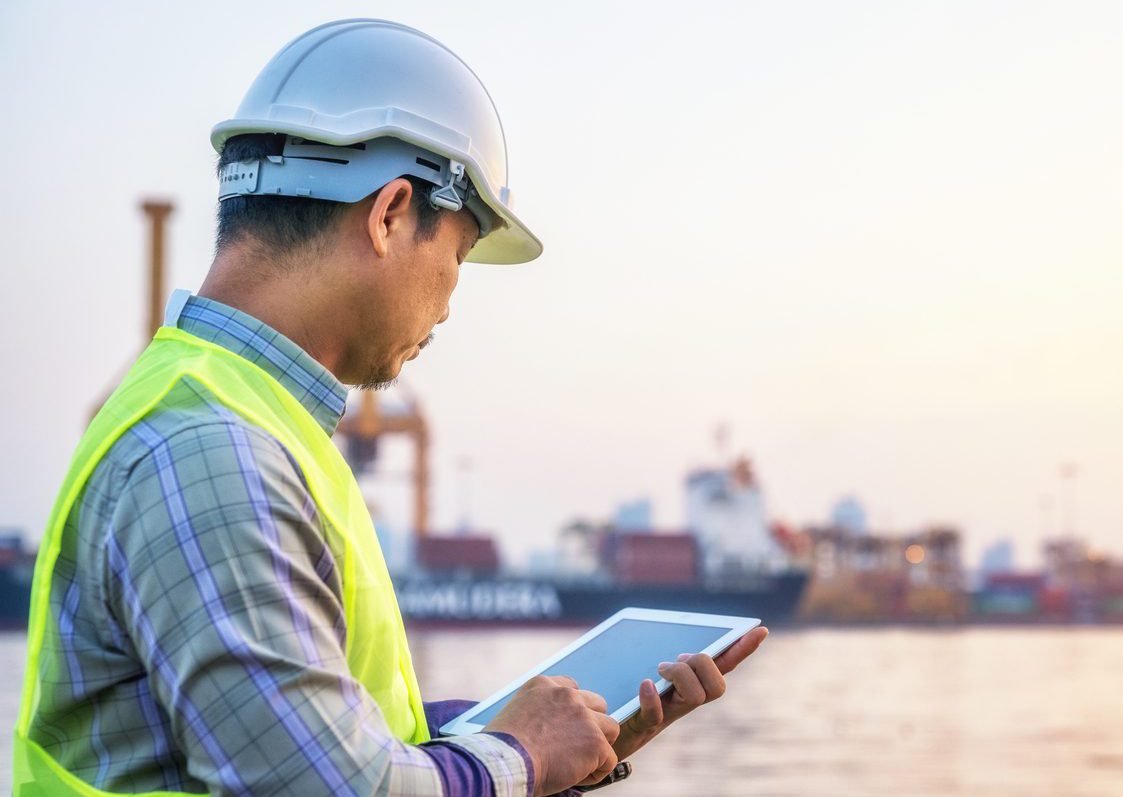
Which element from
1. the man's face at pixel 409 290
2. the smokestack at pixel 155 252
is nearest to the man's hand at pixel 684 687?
the man's face at pixel 409 290

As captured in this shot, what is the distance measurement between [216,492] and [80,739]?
0.76 feet

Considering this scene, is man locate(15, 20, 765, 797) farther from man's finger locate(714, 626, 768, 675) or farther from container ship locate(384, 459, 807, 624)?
container ship locate(384, 459, 807, 624)

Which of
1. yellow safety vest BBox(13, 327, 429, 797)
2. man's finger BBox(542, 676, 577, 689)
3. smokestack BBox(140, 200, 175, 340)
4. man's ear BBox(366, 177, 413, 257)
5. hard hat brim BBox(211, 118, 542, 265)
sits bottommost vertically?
man's finger BBox(542, 676, 577, 689)

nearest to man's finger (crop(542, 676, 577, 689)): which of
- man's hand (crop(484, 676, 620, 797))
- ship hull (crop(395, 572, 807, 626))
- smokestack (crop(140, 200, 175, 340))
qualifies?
Answer: man's hand (crop(484, 676, 620, 797))

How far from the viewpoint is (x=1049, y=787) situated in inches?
320

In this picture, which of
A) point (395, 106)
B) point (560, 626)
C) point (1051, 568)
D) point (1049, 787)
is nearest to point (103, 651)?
point (395, 106)

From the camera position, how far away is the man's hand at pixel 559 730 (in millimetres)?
1067

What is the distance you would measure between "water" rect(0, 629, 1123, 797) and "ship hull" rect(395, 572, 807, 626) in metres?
13.7

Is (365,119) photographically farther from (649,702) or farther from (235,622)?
(649,702)

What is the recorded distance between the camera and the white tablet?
129 cm

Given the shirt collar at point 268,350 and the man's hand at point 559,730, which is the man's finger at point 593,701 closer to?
the man's hand at point 559,730

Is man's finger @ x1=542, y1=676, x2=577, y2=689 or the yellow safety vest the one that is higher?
the yellow safety vest

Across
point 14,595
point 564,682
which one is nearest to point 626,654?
point 564,682

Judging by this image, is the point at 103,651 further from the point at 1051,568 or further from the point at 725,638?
the point at 1051,568
